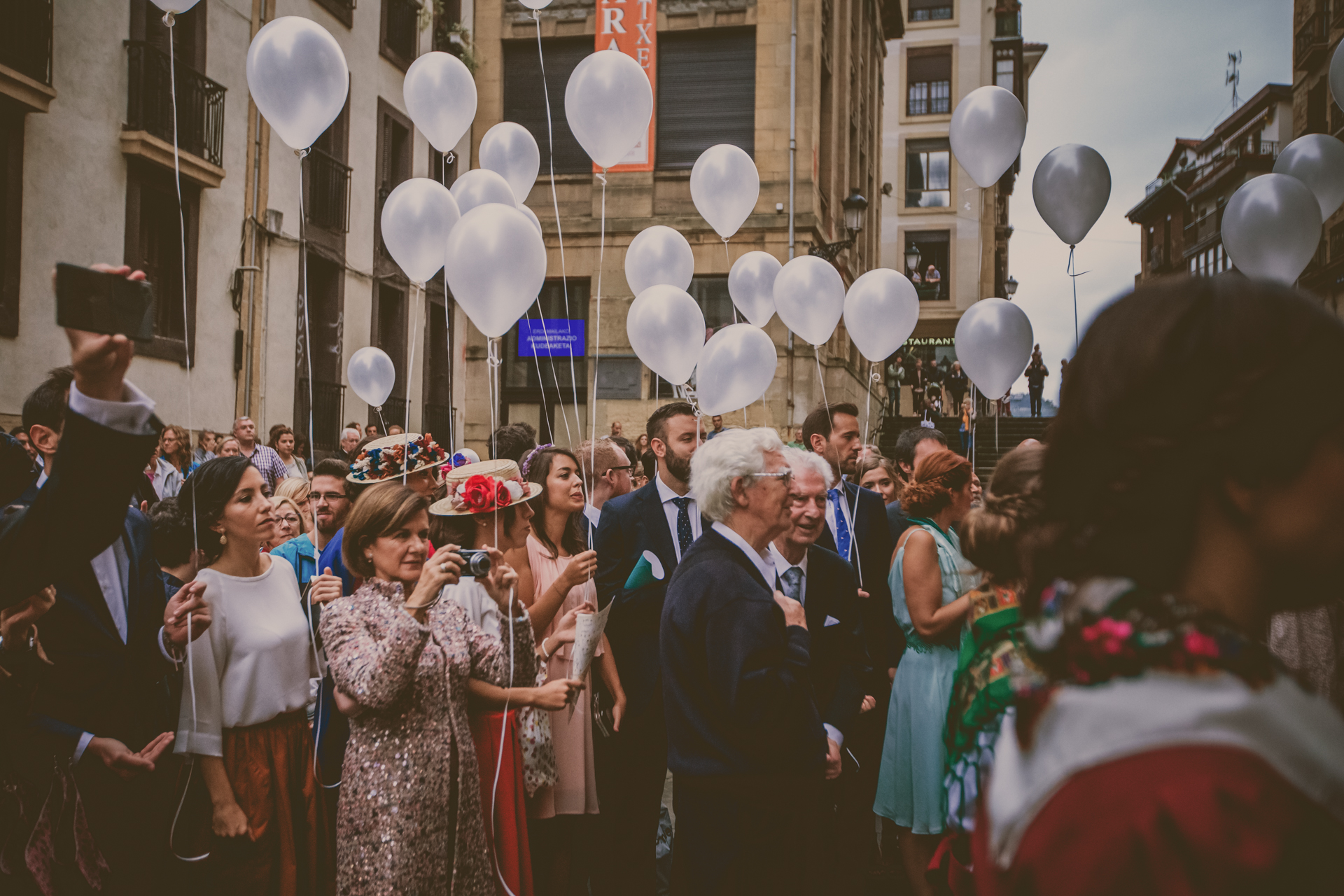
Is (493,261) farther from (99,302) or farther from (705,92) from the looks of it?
(705,92)

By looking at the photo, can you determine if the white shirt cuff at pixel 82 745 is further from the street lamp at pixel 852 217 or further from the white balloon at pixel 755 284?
the street lamp at pixel 852 217

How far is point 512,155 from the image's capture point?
7.92 metres

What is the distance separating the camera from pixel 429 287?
19.1 m

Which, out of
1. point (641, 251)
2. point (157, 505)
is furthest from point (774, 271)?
point (157, 505)

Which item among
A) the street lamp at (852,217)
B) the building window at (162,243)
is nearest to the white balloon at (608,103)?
the street lamp at (852,217)

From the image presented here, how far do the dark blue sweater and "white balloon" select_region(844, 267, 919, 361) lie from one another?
4192mm

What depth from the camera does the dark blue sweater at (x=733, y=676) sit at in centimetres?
282

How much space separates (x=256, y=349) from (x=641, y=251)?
8.72 m

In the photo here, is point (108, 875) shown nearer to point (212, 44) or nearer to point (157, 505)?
point (157, 505)

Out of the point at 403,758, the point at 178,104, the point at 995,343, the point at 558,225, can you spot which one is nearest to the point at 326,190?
the point at 178,104

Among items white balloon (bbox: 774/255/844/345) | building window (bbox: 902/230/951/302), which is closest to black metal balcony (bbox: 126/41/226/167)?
white balloon (bbox: 774/255/844/345)

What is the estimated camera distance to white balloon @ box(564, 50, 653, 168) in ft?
21.0

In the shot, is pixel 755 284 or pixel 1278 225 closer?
pixel 1278 225

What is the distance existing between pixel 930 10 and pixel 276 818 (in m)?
42.0
